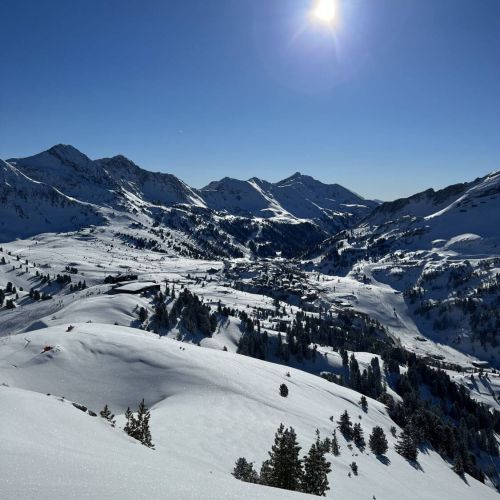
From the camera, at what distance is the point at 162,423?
38656 millimetres

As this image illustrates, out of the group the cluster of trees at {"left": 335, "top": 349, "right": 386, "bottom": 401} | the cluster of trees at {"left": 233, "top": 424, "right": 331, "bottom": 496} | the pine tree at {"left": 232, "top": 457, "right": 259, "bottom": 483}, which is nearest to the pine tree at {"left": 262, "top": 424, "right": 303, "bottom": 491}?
the cluster of trees at {"left": 233, "top": 424, "right": 331, "bottom": 496}

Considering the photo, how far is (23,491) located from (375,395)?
121206 millimetres

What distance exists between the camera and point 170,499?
11.4 m

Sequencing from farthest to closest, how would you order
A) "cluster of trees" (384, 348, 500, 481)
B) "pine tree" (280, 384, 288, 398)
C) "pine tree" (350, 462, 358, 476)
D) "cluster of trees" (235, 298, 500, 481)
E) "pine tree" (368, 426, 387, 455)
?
"cluster of trees" (235, 298, 500, 481), "cluster of trees" (384, 348, 500, 481), "pine tree" (280, 384, 288, 398), "pine tree" (368, 426, 387, 455), "pine tree" (350, 462, 358, 476)

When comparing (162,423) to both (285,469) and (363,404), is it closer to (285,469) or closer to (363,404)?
(285,469)

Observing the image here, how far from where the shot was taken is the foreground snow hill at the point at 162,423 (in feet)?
41.6

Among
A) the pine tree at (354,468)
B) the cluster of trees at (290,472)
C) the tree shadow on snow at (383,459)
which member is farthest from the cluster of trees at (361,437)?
the cluster of trees at (290,472)

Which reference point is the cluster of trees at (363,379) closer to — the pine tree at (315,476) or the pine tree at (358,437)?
the pine tree at (358,437)

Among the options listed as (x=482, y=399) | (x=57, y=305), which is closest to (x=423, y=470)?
(x=482, y=399)

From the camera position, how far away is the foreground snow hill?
1268 cm

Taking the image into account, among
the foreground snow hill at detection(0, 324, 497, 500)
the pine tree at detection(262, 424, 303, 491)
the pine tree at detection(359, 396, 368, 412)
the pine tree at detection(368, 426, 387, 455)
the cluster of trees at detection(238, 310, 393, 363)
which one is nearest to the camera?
the foreground snow hill at detection(0, 324, 497, 500)

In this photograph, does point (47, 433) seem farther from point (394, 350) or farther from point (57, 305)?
point (394, 350)

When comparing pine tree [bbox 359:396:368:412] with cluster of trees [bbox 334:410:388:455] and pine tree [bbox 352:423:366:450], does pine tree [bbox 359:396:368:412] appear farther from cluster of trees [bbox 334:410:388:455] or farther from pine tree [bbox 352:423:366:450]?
pine tree [bbox 352:423:366:450]

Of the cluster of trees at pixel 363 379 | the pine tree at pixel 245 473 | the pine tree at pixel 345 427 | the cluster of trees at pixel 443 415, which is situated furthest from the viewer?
the cluster of trees at pixel 363 379
